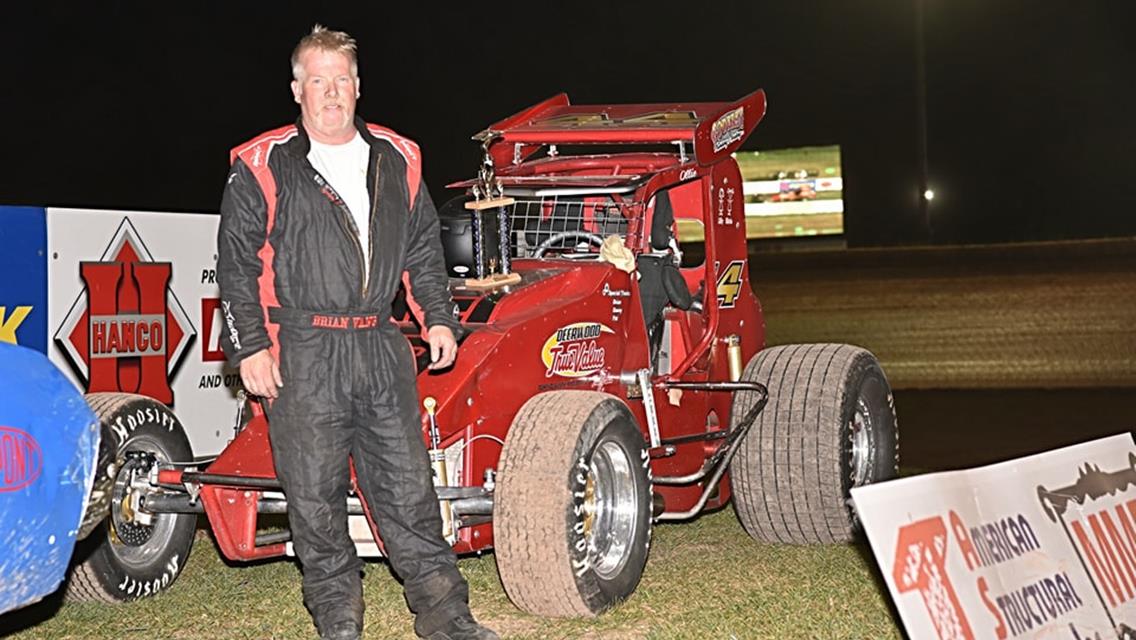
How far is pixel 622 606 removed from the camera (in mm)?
5508

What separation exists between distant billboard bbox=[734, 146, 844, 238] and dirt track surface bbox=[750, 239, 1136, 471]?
191 inches

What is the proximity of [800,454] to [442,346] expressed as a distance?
2304 mm

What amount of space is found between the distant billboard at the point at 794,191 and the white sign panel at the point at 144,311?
23598 mm

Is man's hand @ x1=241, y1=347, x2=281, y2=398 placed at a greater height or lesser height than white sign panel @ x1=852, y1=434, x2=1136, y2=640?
greater

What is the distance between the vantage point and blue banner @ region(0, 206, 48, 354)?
7.21 meters

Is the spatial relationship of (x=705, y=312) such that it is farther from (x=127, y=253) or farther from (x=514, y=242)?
→ (x=127, y=253)

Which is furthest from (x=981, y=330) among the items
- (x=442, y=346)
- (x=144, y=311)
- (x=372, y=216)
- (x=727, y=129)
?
(x=372, y=216)

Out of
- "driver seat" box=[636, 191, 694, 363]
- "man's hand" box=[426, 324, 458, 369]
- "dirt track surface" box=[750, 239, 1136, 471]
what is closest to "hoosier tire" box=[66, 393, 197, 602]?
"man's hand" box=[426, 324, 458, 369]

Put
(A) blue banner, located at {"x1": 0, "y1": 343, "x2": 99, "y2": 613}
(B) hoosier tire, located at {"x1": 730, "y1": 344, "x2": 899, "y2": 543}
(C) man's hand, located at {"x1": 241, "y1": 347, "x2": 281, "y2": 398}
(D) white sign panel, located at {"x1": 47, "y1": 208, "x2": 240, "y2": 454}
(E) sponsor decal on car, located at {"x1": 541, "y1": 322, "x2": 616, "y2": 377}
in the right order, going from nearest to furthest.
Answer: (A) blue banner, located at {"x1": 0, "y1": 343, "x2": 99, "y2": 613}, (C) man's hand, located at {"x1": 241, "y1": 347, "x2": 281, "y2": 398}, (E) sponsor decal on car, located at {"x1": 541, "y1": 322, "x2": 616, "y2": 377}, (B) hoosier tire, located at {"x1": 730, "y1": 344, "x2": 899, "y2": 543}, (D) white sign panel, located at {"x1": 47, "y1": 208, "x2": 240, "y2": 454}

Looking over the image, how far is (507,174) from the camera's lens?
24.2 ft

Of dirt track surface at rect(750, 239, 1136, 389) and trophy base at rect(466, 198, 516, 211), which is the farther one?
dirt track surface at rect(750, 239, 1136, 389)

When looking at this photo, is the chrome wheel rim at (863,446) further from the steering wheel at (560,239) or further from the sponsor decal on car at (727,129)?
the steering wheel at (560,239)

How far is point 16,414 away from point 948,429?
9.31 m

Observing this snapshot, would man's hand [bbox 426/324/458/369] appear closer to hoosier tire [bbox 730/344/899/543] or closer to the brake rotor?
the brake rotor
